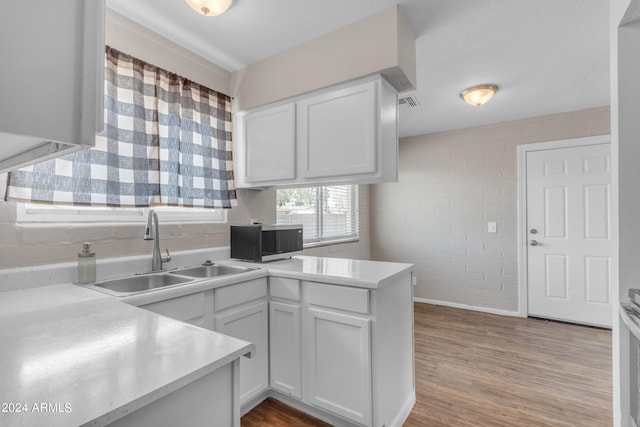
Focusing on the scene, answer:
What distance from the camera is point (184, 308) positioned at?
1.51 meters

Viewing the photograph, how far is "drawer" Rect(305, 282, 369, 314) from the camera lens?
1586 millimetres

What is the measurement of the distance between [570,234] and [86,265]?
427cm

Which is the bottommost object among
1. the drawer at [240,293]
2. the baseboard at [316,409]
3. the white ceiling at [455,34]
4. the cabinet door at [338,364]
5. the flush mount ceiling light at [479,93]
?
the baseboard at [316,409]

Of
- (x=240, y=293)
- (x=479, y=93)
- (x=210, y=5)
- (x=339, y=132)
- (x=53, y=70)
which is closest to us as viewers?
(x=53, y=70)

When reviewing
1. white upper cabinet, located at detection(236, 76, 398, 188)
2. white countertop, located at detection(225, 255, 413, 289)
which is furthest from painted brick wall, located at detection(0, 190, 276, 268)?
white upper cabinet, located at detection(236, 76, 398, 188)

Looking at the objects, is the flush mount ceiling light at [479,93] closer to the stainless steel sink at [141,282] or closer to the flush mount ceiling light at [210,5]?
the flush mount ceiling light at [210,5]

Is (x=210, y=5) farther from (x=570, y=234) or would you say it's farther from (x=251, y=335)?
(x=570, y=234)

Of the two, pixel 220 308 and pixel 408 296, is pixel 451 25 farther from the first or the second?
pixel 220 308

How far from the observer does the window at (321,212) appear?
3.28 m

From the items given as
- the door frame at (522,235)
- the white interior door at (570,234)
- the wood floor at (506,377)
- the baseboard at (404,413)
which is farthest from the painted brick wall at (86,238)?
the white interior door at (570,234)

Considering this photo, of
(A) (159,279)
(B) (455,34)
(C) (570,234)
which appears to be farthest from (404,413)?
(C) (570,234)

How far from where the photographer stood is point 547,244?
342 centimetres

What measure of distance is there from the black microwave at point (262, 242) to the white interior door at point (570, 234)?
2.87 m

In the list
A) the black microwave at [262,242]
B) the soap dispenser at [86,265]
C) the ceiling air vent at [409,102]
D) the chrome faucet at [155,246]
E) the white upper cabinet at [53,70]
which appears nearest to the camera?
the white upper cabinet at [53,70]
